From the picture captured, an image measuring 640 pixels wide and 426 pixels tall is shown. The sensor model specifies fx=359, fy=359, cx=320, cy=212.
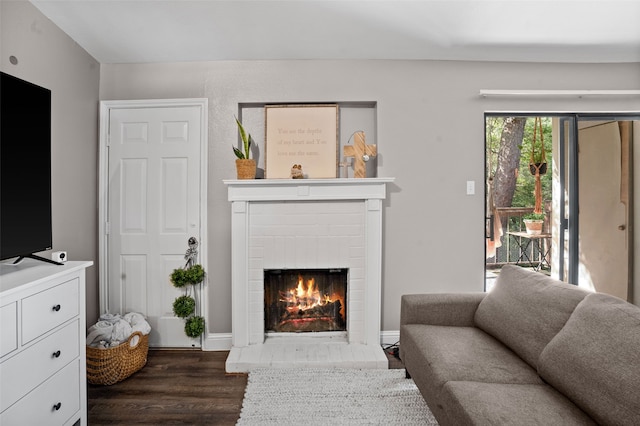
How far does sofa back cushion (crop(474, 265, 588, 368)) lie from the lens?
5.58ft

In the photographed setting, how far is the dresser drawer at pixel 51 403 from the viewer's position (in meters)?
1.42

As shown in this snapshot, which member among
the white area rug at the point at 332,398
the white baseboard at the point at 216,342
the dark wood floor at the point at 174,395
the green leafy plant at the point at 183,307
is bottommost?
the dark wood floor at the point at 174,395

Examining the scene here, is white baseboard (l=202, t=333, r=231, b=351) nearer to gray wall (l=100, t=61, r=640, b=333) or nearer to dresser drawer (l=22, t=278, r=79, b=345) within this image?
gray wall (l=100, t=61, r=640, b=333)

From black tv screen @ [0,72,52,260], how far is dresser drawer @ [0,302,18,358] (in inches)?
11.4

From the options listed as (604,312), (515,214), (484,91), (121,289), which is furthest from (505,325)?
(121,289)

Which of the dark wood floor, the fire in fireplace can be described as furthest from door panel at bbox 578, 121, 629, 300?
the fire in fireplace

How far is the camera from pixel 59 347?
5.51ft

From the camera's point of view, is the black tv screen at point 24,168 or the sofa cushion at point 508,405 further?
the black tv screen at point 24,168

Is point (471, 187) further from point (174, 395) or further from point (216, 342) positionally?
point (174, 395)

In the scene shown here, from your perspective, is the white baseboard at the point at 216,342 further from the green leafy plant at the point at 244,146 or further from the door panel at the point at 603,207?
the door panel at the point at 603,207

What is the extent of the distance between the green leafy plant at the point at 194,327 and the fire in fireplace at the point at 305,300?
0.53 metres

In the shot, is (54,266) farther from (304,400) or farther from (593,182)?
(593,182)

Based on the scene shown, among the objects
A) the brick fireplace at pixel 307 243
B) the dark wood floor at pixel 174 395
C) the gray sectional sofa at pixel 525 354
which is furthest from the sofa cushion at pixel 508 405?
the brick fireplace at pixel 307 243

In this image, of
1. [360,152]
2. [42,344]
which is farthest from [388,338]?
[42,344]
